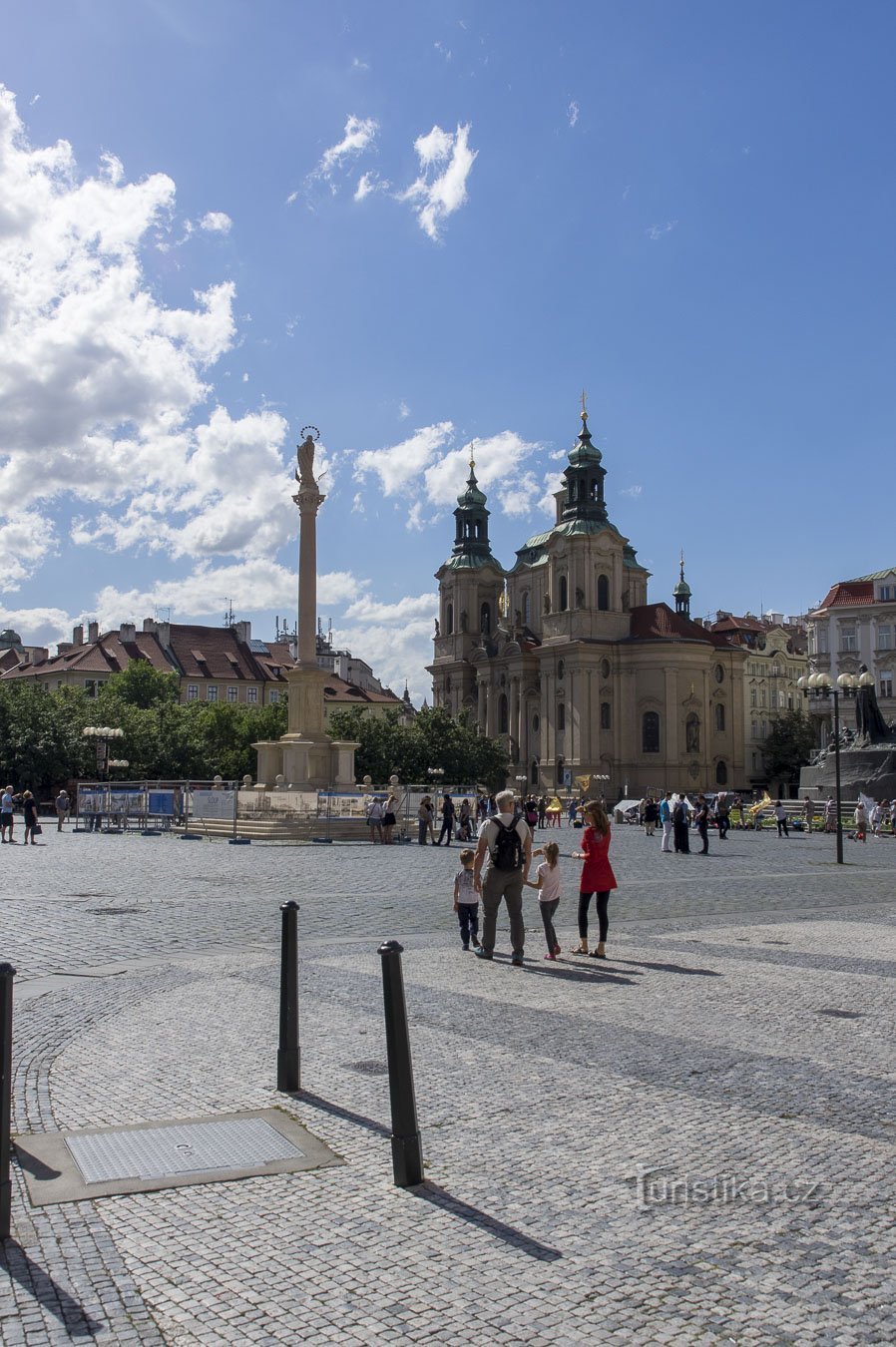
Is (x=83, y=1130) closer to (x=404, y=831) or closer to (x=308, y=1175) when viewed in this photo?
(x=308, y=1175)

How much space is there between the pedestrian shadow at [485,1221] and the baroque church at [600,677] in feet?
289

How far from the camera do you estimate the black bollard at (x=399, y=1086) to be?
Answer: 18.7 feet

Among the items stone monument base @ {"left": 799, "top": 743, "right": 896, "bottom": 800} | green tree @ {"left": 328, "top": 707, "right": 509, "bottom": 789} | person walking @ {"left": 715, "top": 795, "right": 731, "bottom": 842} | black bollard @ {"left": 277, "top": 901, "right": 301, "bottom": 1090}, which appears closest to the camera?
black bollard @ {"left": 277, "top": 901, "right": 301, "bottom": 1090}

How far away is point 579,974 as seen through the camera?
1201 cm

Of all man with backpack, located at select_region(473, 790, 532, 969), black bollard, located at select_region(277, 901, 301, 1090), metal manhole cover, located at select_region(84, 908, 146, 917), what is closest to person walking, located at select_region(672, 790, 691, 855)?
metal manhole cover, located at select_region(84, 908, 146, 917)

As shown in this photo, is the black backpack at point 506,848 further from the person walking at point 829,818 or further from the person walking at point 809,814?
the person walking at point 809,814

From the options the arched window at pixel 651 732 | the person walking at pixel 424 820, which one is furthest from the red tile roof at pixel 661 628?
the person walking at pixel 424 820

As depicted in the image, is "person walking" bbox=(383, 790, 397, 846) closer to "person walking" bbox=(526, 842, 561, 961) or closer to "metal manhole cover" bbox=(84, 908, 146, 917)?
"metal manhole cover" bbox=(84, 908, 146, 917)

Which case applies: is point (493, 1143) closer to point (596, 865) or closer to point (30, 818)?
point (596, 865)

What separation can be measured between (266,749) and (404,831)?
6.64m

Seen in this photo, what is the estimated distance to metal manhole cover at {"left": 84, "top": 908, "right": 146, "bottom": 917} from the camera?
56.1 ft

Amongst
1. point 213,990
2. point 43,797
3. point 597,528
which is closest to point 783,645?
point 597,528

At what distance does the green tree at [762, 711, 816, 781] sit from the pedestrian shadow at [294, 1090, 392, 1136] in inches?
3825

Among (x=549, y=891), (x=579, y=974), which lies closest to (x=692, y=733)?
(x=549, y=891)
